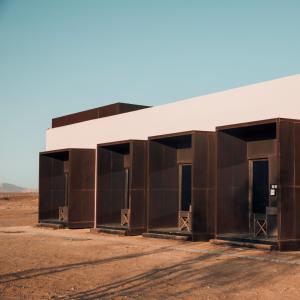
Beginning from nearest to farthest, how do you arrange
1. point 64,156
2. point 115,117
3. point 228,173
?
point 228,173
point 115,117
point 64,156

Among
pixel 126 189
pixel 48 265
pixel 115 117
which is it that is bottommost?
pixel 48 265

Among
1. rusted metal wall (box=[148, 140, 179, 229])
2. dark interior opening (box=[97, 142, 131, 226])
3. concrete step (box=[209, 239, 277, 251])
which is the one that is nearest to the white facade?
Answer: dark interior opening (box=[97, 142, 131, 226])

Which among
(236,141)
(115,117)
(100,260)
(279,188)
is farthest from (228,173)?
(115,117)

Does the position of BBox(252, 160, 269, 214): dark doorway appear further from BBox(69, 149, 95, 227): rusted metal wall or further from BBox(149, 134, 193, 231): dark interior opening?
BBox(69, 149, 95, 227): rusted metal wall

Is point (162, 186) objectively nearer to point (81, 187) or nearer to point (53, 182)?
point (81, 187)

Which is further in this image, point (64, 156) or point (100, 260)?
point (64, 156)

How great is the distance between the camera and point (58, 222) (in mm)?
24516

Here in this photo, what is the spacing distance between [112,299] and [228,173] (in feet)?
29.9

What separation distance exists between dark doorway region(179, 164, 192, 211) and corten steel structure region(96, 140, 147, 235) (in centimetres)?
139

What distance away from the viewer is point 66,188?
2658cm

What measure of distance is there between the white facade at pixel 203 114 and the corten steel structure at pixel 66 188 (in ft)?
4.81

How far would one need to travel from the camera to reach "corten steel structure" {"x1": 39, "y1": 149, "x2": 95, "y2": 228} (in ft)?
77.8

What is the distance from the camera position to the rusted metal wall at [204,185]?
17.2 metres

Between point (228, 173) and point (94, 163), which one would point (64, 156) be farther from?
point (228, 173)
